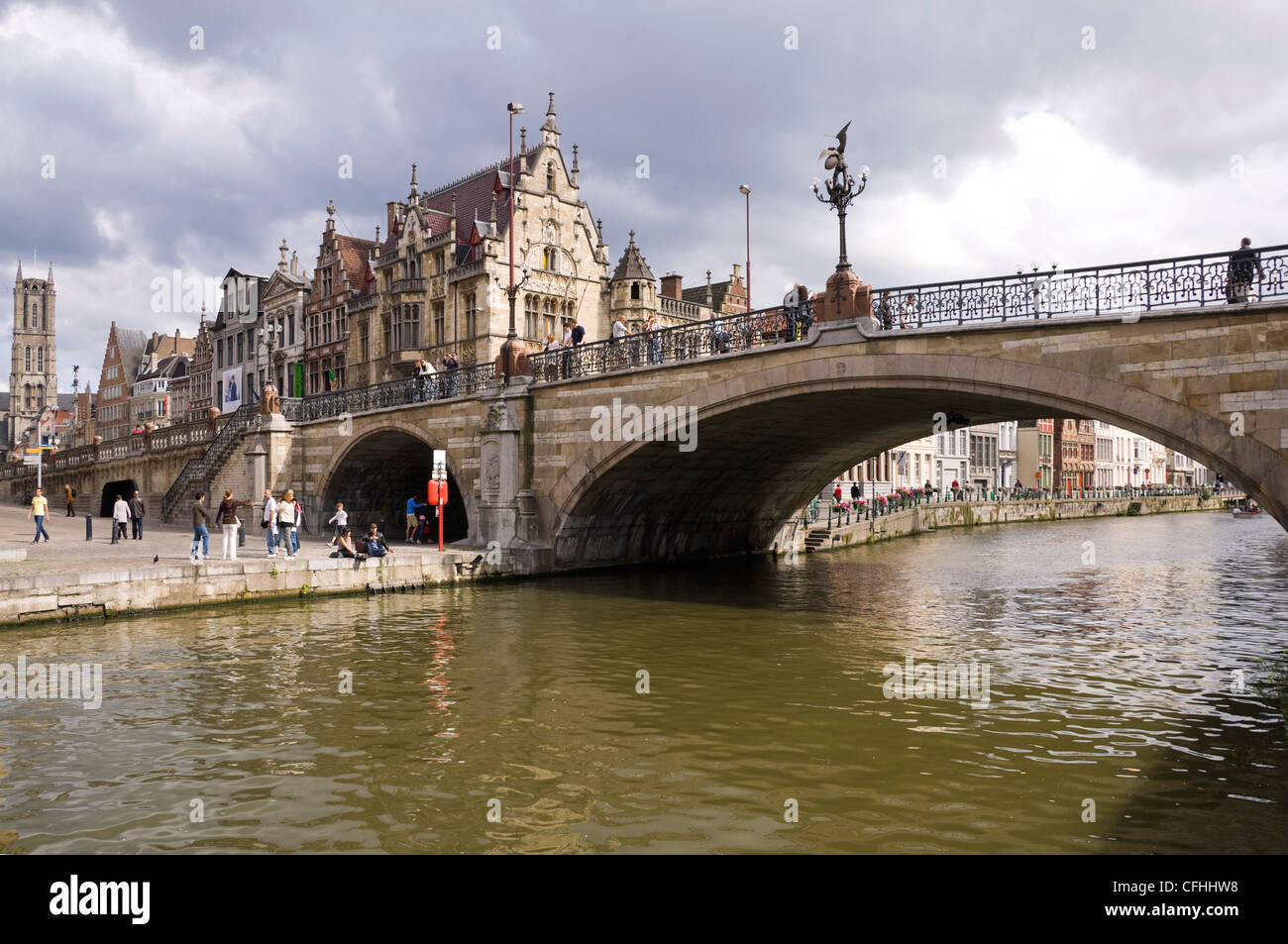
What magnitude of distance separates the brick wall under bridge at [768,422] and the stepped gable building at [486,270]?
27.1 ft

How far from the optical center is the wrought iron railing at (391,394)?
28625 millimetres

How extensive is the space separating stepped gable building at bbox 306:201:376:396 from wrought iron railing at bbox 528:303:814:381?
Answer: 2567cm

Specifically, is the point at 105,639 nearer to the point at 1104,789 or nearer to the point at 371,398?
the point at 1104,789

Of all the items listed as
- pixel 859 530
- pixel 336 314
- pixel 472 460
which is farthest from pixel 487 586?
pixel 336 314

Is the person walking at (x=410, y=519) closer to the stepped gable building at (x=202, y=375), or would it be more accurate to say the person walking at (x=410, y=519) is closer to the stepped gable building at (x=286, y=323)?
the stepped gable building at (x=286, y=323)

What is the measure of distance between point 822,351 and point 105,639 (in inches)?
542

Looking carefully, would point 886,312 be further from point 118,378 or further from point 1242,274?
point 118,378

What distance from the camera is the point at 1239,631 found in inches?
658

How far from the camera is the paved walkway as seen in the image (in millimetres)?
19386

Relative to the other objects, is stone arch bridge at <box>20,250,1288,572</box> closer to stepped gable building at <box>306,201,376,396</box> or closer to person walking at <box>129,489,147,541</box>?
person walking at <box>129,489,147,541</box>

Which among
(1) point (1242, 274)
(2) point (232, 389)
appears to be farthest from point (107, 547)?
(2) point (232, 389)

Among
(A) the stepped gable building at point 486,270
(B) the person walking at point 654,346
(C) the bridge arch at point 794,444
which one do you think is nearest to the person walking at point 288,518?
(C) the bridge arch at point 794,444

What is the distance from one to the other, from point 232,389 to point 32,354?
256 ft

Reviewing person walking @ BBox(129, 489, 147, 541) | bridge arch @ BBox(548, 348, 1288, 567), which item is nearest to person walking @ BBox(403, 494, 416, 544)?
bridge arch @ BBox(548, 348, 1288, 567)
